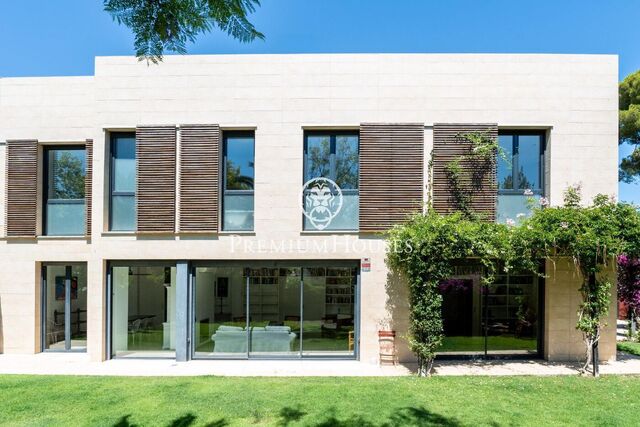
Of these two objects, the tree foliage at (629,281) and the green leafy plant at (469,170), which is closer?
the green leafy plant at (469,170)

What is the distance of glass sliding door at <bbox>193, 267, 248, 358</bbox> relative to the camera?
403 inches

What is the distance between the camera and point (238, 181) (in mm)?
10312

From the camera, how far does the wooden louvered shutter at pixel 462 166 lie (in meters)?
9.95

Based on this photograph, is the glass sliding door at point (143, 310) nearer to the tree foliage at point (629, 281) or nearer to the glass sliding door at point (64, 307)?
the glass sliding door at point (64, 307)

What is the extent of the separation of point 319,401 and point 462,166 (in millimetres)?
6512

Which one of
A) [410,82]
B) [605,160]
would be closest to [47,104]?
[410,82]

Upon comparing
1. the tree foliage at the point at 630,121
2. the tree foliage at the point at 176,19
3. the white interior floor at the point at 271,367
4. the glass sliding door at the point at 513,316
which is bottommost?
the white interior floor at the point at 271,367

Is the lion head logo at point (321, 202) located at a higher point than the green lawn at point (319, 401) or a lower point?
higher

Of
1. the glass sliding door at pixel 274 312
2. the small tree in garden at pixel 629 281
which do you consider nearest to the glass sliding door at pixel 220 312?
the glass sliding door at pixel 274 312

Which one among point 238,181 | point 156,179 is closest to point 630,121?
point 238,181

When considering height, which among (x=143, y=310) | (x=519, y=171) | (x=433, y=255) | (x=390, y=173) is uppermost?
(x=519, y=171)

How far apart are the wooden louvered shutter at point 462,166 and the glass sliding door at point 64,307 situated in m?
10.0

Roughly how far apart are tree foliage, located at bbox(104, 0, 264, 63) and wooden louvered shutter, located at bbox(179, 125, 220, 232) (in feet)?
25.8

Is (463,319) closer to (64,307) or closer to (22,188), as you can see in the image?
(64,307)
